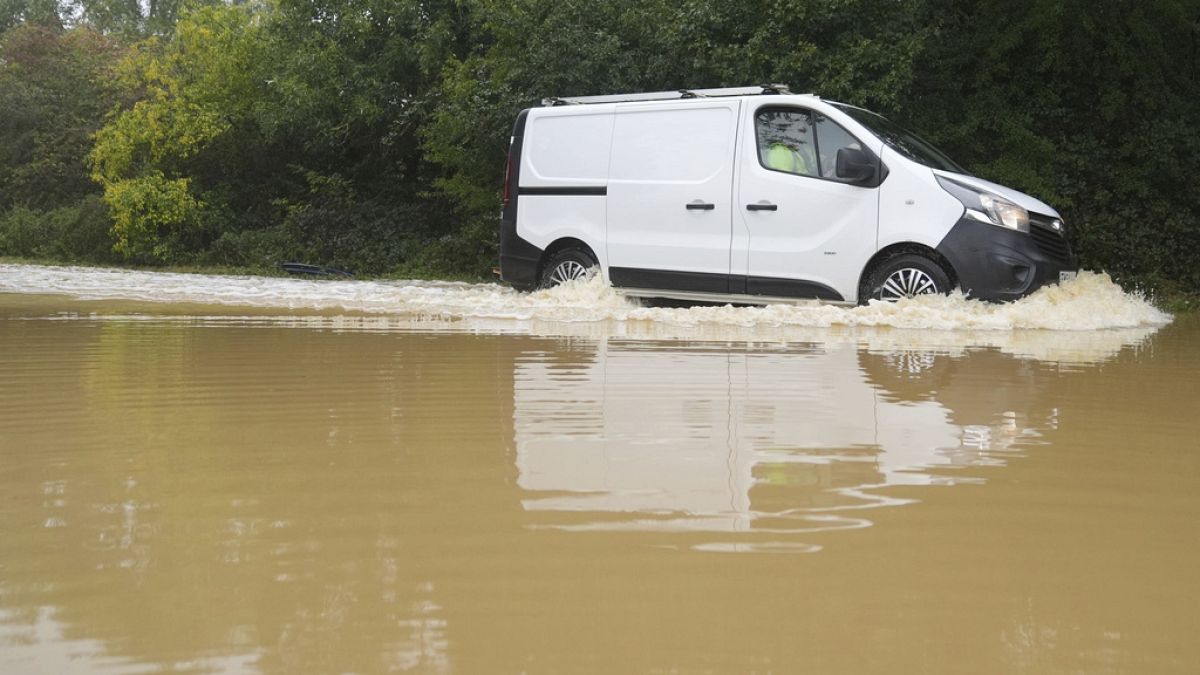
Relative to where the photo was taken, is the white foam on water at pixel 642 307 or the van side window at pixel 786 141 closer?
the white foam on water at pixel 642 307

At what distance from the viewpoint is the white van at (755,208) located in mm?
9969

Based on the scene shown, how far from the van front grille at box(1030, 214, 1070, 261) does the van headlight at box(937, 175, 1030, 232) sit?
137 millimetres

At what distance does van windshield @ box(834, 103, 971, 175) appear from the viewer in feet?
34.0

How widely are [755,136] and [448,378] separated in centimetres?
559

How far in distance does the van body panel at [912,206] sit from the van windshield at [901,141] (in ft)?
0.68

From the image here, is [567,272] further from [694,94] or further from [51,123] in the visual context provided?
[51,123]

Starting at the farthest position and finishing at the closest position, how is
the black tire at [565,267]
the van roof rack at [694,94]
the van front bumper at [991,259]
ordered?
the black tire at [565,267] → the van roof rack at [694,94] → the van front bumper at [991,259]

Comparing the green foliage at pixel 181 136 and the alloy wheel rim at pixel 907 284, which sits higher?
the green foliage at pixel 181 136

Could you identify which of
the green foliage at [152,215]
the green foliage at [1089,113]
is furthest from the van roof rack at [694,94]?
the green foliage at [152,215]

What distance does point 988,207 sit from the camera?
9883 mm

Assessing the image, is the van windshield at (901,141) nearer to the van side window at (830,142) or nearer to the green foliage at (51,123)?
the van side window at (830,142)

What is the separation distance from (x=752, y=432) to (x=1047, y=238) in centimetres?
675

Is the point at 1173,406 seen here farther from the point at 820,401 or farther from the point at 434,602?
the point at 434,602

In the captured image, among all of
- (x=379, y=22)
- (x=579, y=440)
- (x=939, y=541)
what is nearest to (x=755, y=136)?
(x=579, y=440)
